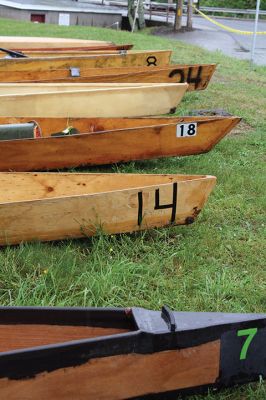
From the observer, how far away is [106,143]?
15.5 ft

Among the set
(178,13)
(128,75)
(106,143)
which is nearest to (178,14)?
(178,13)

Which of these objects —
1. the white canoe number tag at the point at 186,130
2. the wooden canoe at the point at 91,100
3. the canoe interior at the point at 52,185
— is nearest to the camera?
the canoe interior at the point at 52,185

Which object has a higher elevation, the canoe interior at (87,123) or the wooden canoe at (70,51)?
the wooden canoe at (70,51)

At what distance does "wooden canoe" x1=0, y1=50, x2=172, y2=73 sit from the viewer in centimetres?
716

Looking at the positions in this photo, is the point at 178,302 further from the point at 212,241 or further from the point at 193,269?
the point at 212,241

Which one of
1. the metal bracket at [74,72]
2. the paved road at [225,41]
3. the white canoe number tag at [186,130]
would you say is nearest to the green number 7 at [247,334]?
the white canoe number tag at [186,130]

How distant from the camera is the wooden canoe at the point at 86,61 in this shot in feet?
23.5

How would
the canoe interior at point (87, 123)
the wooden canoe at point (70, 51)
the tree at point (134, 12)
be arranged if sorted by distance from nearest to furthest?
the canoe interior at point (87, 123) < the wooden canoe at point (70, 51) < the tree at point (134, 12)

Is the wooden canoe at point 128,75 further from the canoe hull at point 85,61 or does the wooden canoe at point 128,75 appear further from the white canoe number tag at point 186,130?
the white canoe number tag at point 186,130

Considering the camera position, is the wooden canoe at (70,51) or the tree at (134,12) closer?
the wooden canoe at (70,51)

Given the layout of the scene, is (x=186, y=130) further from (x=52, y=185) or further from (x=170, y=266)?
(x=170, y=266)

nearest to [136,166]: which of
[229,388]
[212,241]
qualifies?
[212,241]

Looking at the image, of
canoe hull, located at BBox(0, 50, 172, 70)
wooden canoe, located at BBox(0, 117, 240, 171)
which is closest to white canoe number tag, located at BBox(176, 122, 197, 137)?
wooden canoe, located at BBox(0, 117, 240, 171)

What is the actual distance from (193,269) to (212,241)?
1.30 feet
